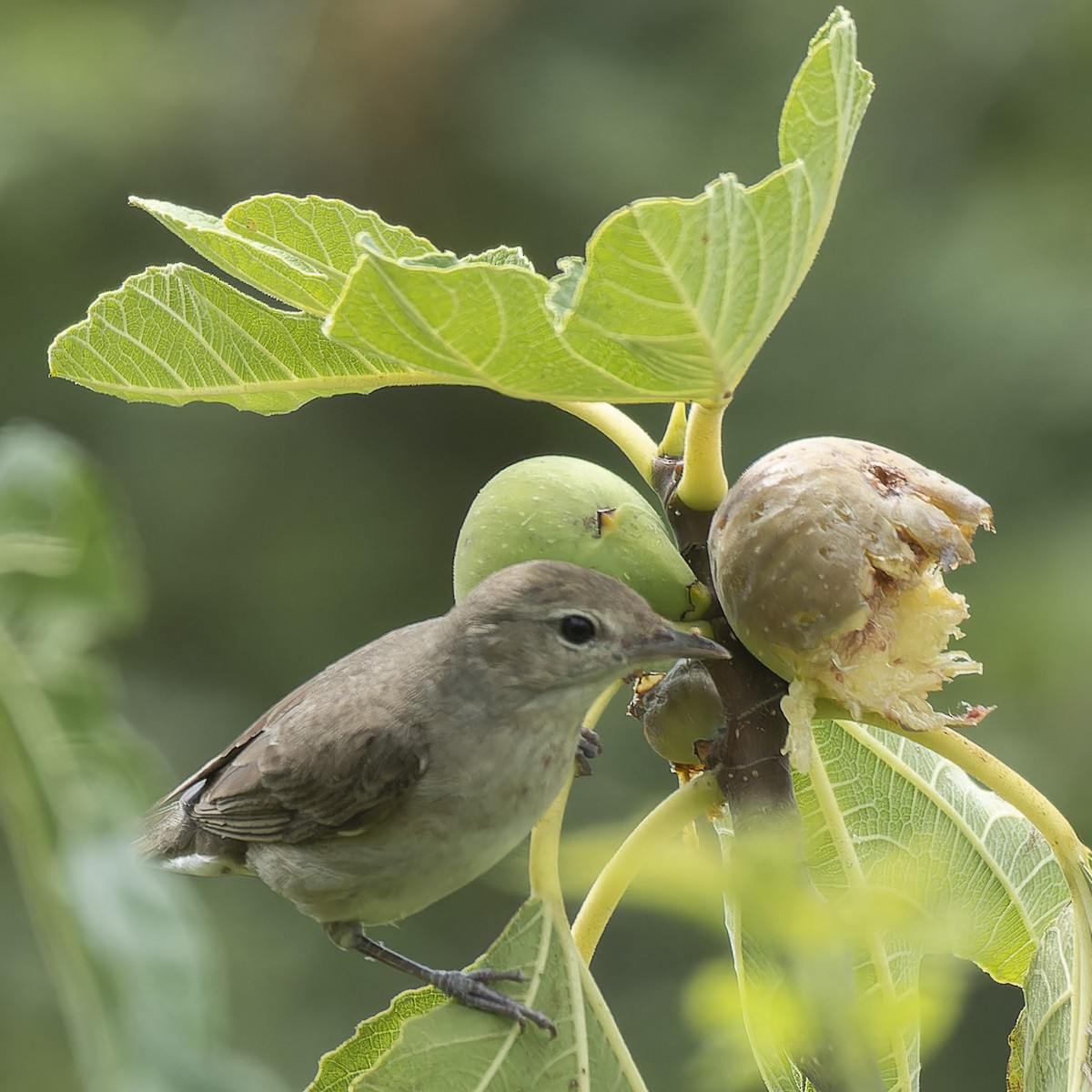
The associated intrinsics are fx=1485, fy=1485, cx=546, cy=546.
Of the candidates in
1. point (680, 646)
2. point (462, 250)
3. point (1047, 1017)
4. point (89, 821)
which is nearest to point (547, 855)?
point (680, 646)

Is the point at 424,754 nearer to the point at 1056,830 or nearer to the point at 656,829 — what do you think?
the point at 656,829

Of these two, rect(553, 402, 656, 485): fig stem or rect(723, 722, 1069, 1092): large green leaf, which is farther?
rect(723, 722, 1069, 1092): large green leaf

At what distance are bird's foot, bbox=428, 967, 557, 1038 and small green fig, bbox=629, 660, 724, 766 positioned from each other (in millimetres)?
265

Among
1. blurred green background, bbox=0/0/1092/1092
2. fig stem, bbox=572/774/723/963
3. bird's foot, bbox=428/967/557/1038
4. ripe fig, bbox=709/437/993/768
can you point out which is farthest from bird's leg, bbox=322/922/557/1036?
blurred green background, bbox=0/0/1092/1092

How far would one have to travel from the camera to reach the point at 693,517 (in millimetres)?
1474

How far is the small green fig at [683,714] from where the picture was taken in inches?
56.3

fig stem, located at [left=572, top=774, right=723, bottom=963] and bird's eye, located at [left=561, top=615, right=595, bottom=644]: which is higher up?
bird's eye, located at [left=561, top=615, right=595, bottom=644]

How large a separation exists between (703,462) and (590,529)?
14 cm

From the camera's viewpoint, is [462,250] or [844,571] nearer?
[844,571]

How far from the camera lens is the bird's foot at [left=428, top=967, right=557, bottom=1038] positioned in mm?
1417

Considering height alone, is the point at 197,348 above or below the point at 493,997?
above

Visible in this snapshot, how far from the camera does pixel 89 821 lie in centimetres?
53

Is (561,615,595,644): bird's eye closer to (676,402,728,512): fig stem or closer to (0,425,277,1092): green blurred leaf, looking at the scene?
(676,402,728,512): fig stem

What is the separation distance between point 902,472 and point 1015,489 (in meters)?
4.35
